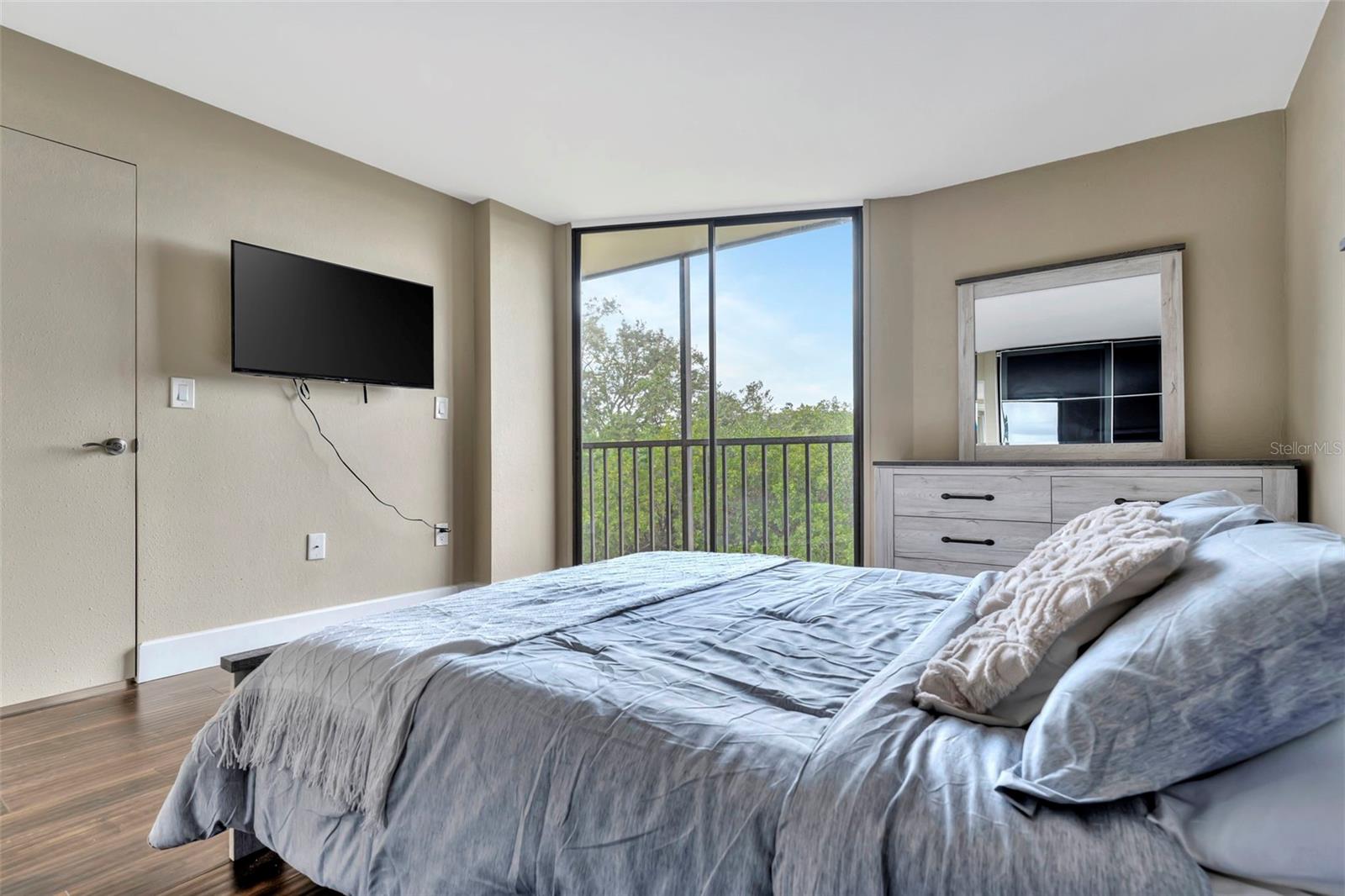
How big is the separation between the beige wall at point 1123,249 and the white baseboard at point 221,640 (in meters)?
2.65

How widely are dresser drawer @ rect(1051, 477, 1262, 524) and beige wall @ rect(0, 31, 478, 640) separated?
3034mm

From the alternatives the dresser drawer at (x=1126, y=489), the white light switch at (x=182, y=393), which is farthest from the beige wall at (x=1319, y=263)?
the white light switch at (x=182, y=393)

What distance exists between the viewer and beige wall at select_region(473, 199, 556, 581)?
3.88 m

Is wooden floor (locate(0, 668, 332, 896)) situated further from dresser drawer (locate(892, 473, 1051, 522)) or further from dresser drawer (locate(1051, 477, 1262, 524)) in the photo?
dresser drawer (locate(1051, 477, 1262, 524))

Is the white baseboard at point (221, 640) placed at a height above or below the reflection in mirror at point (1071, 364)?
below

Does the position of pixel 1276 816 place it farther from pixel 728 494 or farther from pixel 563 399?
pixel 563 399

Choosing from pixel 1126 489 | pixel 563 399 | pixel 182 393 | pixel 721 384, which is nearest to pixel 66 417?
pixel 182 393

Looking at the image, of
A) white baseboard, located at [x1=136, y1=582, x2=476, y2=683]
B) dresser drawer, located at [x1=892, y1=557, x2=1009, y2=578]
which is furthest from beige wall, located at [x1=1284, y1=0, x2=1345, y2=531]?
white baseboard, located at [x1=136, y1=582, x2=476, y2=683]

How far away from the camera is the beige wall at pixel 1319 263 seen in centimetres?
201

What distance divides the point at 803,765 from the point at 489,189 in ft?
11.8

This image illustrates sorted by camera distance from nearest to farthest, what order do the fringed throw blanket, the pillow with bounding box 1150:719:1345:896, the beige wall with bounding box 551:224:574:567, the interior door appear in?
the pillow with bounding box 1150:719:1345:896, the fringed throw blanket, the interior door, the beige wall with bounding box 551:224:574:567

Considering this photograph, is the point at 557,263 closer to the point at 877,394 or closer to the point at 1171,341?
the point at 877,394

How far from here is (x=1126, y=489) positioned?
2.67 metres

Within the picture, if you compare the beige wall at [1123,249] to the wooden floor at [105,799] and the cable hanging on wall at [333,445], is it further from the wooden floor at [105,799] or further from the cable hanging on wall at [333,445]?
the wooden floor at [105,799]
